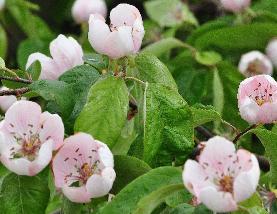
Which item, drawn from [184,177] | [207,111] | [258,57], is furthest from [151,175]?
[258,57]

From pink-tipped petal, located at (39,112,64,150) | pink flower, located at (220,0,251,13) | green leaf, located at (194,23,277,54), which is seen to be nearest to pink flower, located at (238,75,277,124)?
pink-tipped petal, located at (39,112,64,150)

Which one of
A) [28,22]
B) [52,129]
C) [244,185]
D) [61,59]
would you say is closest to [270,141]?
[244,185]

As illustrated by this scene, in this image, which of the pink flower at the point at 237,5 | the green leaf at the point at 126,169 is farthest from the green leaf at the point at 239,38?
the green leaf at the point at 126,169

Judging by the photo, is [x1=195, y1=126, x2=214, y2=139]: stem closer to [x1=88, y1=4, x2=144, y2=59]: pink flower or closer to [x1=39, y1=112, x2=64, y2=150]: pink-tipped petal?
[x1=88, y1=4, x2=144, y2=59]: pink flower

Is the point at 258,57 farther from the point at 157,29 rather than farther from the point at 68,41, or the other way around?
the point at 68,41

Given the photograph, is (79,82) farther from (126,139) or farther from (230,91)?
(230,91)

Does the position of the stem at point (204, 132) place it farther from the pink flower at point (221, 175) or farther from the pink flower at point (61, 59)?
the pink flower at point (221, 175)

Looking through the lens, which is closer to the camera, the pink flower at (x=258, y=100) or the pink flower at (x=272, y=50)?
the pink flower at (x=258, y=100)
